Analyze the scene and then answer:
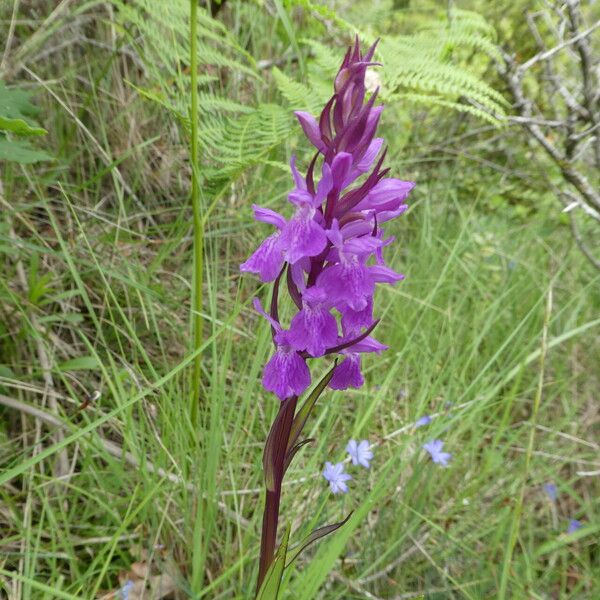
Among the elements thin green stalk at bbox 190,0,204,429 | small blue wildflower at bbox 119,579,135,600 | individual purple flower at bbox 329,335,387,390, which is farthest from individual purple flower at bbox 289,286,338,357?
small blue wildflower at bbox 119,579,135,600

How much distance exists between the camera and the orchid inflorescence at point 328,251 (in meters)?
1.05

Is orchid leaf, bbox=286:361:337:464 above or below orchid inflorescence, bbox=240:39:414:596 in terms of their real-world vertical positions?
below

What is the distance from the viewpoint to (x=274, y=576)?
1102 mm

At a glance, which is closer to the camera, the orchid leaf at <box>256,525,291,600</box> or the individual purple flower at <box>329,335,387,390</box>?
the orchid leaf at <box>256,525,291,600</box>

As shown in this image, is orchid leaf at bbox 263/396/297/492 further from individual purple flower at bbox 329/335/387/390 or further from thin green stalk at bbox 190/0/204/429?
thin green stalk at bbox 190/0/204/429

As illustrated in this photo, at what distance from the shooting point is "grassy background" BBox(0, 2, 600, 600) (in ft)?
5.14

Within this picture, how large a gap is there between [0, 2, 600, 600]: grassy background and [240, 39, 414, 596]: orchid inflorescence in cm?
24

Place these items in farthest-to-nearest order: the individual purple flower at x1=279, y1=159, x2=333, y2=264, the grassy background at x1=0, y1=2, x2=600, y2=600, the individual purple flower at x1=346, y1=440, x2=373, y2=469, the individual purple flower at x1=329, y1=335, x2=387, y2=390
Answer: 1. the individual purple flower at x1=346, y1=440, x2=373, y2=469
2. the grassy background at x1=0, y1=2, x2=600, y2=600
3. the individual purple flower at x1=329, y1=335, x2=387, y2=390
4. the individual purple flower at x1=279, y1=159, x2=333, y2=264

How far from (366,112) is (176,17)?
131 centimetres

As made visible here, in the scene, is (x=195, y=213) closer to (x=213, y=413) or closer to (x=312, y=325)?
(x=213, y=413)

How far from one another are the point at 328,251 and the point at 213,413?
2.12ft

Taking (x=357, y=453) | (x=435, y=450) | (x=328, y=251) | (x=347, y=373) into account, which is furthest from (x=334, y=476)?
(x=328, y=251)

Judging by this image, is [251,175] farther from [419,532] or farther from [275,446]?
[275,446]

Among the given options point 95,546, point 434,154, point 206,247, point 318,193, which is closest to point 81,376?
point 95,546
